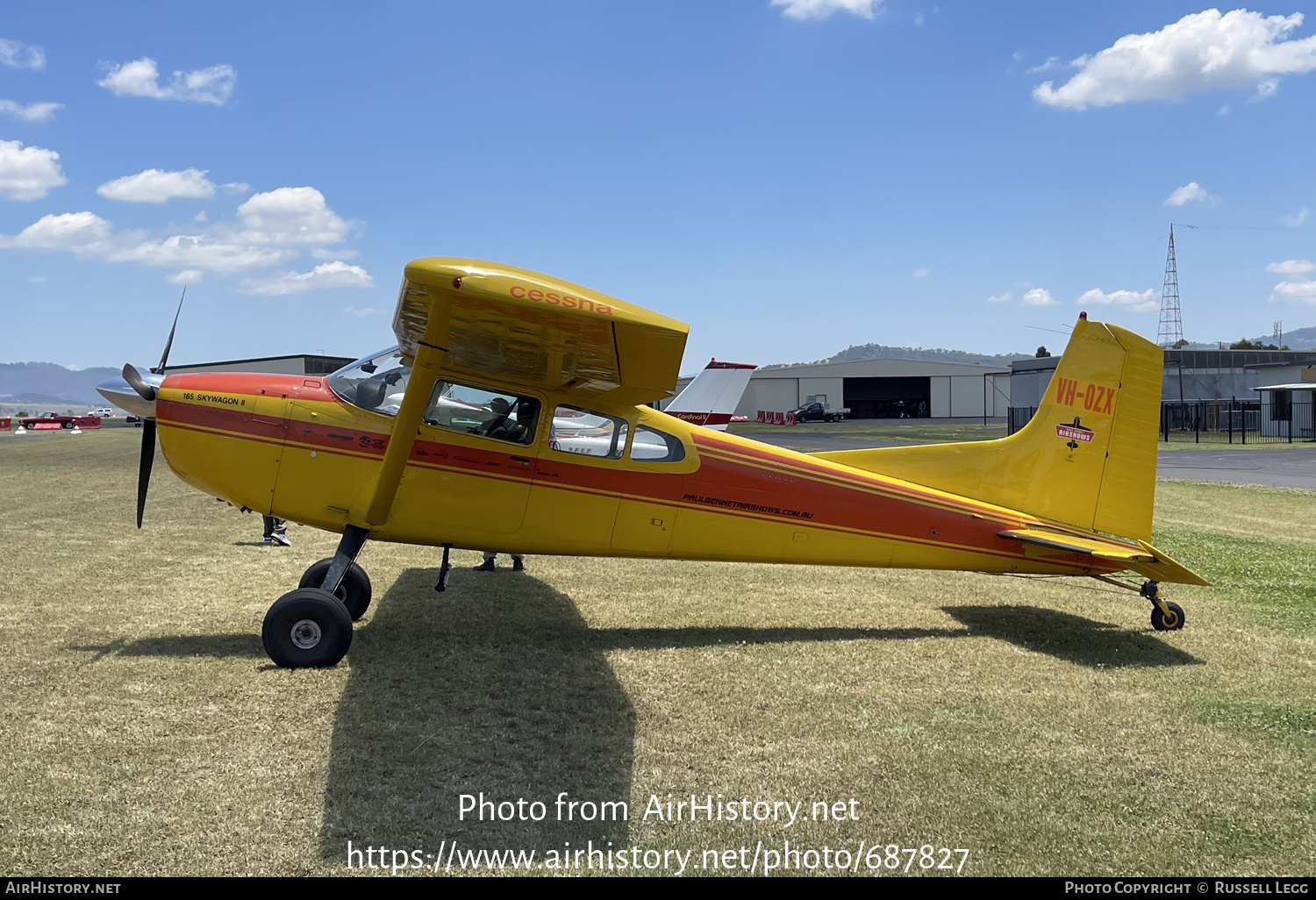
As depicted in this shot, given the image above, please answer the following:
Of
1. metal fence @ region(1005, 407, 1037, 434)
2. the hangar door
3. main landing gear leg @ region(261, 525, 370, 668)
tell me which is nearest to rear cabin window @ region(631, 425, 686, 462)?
main landing gear leg @ region(261, 525, 370, 668)

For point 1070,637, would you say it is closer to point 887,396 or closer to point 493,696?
point 493,696

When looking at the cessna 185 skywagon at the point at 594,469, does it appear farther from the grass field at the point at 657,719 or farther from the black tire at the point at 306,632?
the grass field at the point at 657,719

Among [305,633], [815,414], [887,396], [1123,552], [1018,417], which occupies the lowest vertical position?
[305,633]

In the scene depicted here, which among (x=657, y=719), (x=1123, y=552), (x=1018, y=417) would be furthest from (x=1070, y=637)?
(x=1018, y=417)

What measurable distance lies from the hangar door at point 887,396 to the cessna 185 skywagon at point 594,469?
3101 inches

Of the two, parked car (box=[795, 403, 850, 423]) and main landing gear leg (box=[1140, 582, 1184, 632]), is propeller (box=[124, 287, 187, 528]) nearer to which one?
main landing gear leg (box=[1140, 582, 1184, 632])

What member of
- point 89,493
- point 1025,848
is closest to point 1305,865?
point 1025,848

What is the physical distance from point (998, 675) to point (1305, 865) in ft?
8.31

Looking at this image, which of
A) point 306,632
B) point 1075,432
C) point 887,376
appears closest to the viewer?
point 306,632

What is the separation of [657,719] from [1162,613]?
4.81 meters

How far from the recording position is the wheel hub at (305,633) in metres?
5.80

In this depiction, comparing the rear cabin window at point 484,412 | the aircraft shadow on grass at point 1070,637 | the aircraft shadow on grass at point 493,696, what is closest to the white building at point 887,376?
the aircraft shadow on grass at point 1070,637

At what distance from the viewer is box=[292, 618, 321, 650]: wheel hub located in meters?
5.80

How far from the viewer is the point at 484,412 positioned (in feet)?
21.6
